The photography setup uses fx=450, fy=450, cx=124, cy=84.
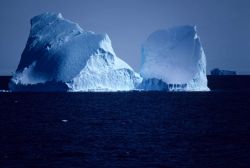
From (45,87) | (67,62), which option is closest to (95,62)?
(67,62)

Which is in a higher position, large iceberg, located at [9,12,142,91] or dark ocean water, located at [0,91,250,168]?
large iceberg, located at [9,12,142,91]

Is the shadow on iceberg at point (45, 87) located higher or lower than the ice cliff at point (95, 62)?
lower

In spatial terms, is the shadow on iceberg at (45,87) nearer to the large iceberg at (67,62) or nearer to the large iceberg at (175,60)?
the large iceberg at (67,62)

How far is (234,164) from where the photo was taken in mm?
16656

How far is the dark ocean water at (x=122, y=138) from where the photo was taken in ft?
56.4

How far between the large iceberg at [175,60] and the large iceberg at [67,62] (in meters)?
2.41

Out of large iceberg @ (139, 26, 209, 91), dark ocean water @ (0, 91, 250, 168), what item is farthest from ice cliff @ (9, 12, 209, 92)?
dark ocean water @ (0, 91, 250, 168)

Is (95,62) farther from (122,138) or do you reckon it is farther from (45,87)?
(122,138)

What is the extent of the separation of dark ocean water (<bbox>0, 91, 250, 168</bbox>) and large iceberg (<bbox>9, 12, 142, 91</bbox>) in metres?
10.8

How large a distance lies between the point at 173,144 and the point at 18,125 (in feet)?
36.1

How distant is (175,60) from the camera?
52125 millimetres

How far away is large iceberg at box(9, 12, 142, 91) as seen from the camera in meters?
47.9

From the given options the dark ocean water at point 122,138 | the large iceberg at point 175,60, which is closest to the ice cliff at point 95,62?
the large iceberg at point 175,60

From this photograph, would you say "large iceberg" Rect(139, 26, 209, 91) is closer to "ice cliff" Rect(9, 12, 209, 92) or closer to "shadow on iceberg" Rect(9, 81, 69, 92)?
"ice cliff" Rect(9, 12, 209, 92)
